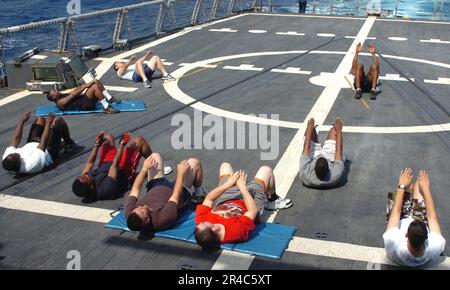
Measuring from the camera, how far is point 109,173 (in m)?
9.60

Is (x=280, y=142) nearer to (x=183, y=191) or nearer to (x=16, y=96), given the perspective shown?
(x=183, y=191)

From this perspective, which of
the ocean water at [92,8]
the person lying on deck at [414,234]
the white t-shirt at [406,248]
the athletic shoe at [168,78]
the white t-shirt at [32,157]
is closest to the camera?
the person lying on deck at [414,234]

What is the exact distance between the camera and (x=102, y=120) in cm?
1412

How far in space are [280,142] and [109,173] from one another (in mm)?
4526

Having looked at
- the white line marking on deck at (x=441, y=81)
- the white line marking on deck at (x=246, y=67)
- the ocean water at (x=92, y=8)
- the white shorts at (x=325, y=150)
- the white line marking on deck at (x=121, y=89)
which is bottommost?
the ocean water at (x=92, y=8)

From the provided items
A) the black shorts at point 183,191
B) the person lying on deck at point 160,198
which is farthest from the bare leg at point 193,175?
the black shorts at point 183,191

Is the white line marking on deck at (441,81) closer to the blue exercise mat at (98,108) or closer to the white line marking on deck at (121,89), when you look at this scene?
the blue exercise mat at (98,108)

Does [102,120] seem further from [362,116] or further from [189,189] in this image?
[362,116]

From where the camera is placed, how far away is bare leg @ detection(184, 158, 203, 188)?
919 cm

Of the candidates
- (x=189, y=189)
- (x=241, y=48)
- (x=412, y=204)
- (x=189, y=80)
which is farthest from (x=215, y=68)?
(x=412, y=204)

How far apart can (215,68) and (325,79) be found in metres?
4.24

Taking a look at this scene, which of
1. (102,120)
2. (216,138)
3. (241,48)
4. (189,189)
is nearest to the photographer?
(189,189)

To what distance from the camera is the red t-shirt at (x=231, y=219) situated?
7.78 metres

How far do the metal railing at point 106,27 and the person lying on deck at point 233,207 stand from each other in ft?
38.7
